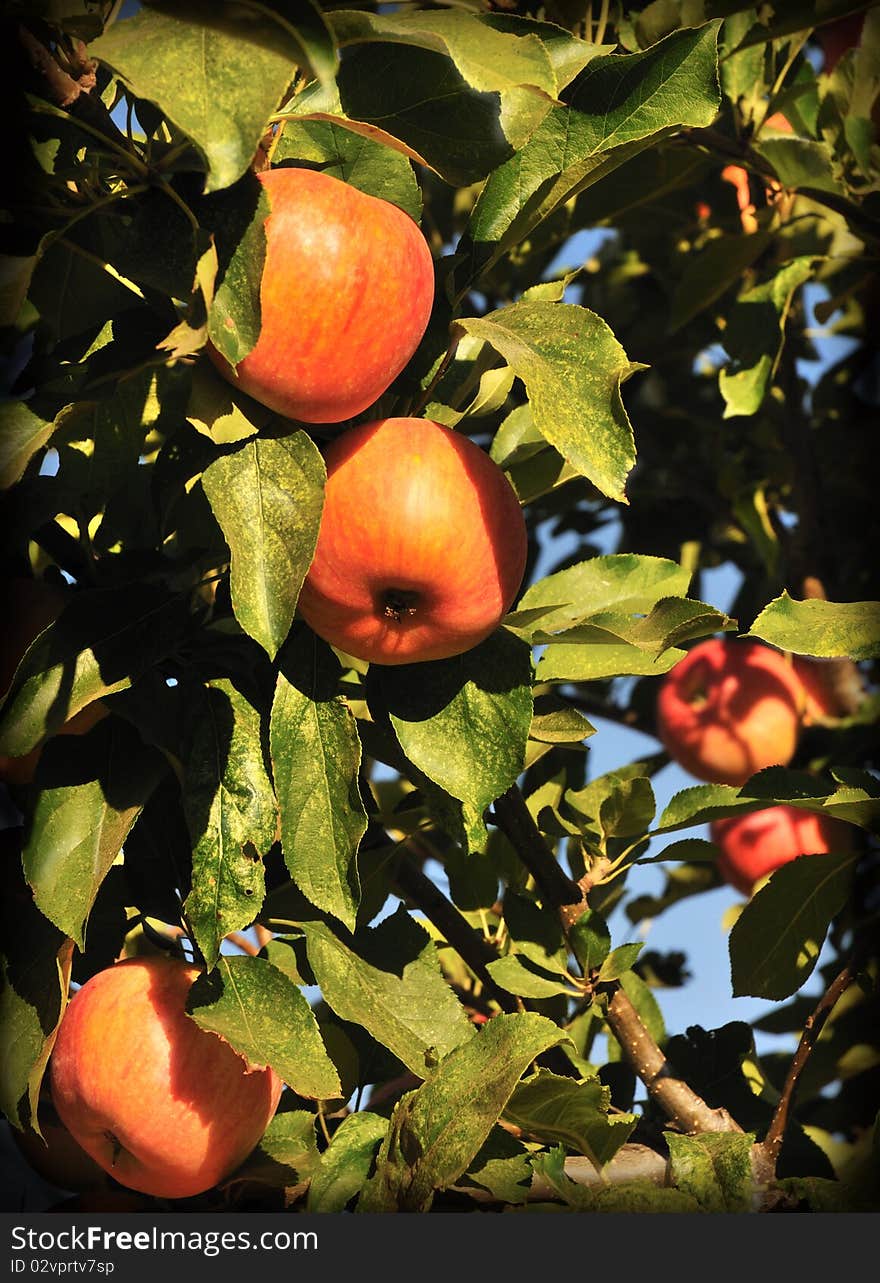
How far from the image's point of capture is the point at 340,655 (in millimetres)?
1454

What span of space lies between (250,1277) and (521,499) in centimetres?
85

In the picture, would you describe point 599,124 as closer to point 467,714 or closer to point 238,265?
point 238,265

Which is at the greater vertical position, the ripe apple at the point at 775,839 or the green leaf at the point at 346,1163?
the green leaf at the point at 346,1163

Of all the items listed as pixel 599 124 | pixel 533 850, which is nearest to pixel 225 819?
pixel 533 850

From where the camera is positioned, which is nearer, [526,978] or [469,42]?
[469,42]

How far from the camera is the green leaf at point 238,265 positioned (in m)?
1.05

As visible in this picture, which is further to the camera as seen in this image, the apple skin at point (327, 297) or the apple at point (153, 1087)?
the apple at point (153, 1087)

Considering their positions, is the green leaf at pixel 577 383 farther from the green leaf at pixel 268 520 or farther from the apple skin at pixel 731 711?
the apple skin at pixel 731 711

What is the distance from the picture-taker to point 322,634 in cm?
128

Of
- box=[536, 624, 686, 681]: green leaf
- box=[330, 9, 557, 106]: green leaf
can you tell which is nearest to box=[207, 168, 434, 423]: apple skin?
box=[330, 9, 557, 106]: green leaf

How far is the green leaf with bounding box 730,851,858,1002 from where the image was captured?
62.9 inches

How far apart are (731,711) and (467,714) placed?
1.15m

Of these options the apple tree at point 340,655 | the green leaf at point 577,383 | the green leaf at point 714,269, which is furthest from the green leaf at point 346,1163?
the green leaf at point 714,269

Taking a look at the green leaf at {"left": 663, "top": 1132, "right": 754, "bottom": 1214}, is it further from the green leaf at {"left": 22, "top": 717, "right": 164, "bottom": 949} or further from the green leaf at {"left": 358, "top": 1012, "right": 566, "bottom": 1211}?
the green leaf at {"left": 22, "top": 717, "right": 164, "bottom": 949}
